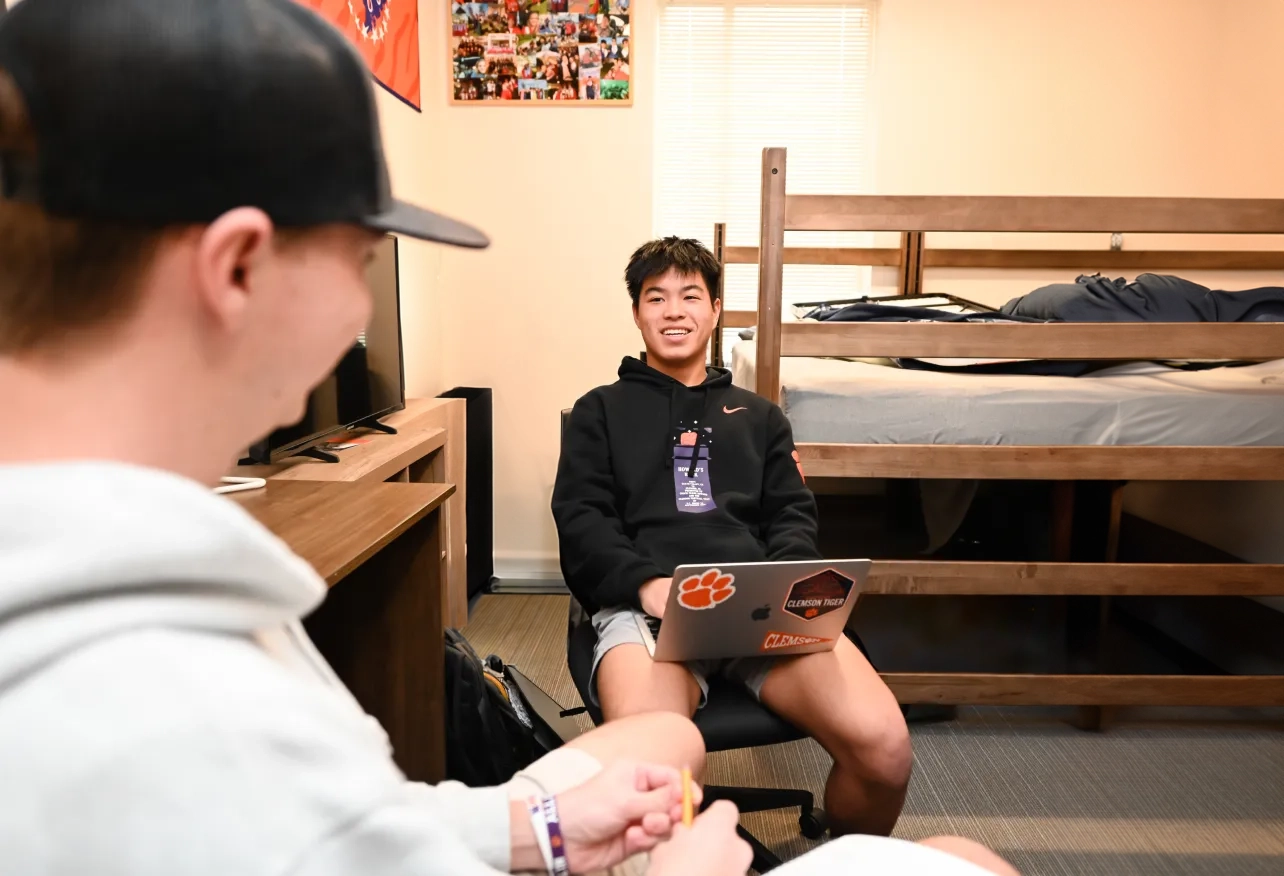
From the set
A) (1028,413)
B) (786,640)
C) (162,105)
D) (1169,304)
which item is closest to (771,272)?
(1028,413)

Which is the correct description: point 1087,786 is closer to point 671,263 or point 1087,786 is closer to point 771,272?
point 771,272

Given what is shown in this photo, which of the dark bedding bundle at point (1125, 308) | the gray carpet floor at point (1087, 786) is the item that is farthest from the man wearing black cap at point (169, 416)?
the dark bedding bundle at point (1125, 308)

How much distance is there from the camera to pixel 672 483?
64.0 inches

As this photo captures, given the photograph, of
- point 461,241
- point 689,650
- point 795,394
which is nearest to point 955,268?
point 795,394

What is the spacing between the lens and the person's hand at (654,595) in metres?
1.40

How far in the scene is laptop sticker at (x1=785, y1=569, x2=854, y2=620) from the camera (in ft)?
4.09

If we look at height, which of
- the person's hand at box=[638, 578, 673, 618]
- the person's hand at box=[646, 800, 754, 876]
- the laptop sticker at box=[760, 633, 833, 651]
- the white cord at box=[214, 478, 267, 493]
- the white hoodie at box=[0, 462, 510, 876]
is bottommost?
the laptop sticker at box=[760, 633, 833, 651]

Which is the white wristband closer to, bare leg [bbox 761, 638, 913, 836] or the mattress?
bare leg [bbox 761, 638, 913, 836]

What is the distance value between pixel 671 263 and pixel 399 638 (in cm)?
90

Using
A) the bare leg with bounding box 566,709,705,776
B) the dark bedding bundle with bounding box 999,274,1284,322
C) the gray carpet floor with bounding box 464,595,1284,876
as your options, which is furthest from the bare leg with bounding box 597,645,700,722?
the dark bedding bundle with bounding box 999,274,1284,322

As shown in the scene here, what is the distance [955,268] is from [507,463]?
1.95 meters

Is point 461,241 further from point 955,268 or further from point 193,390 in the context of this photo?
point 955,268

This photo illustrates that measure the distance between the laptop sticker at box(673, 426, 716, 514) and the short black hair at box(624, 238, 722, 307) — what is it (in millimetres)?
313

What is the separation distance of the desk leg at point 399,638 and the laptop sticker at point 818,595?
55 centimetres
